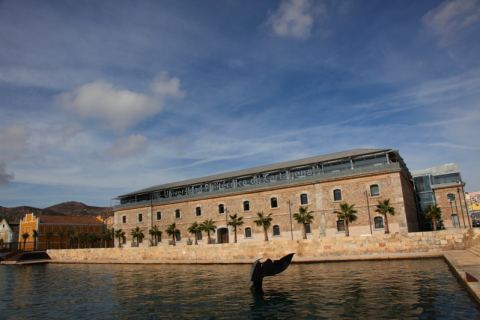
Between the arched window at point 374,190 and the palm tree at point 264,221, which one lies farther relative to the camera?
the palm tree at point 264,221

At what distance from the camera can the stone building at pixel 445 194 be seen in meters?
45.9

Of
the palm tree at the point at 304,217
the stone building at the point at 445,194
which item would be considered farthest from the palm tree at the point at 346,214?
the stone building at the point at 445,194

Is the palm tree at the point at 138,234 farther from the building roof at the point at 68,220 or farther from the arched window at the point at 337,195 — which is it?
the arched window at the point at 337,195

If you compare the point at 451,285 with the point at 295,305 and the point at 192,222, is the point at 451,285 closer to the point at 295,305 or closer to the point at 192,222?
the point at 295,305

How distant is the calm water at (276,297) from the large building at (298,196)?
39.9 ft

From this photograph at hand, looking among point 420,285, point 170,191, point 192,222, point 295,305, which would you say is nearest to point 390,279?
point 420,285

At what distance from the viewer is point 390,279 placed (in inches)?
717

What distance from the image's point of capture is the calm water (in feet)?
42.1

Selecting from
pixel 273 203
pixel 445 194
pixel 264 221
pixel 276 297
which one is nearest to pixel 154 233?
pixel 273 203

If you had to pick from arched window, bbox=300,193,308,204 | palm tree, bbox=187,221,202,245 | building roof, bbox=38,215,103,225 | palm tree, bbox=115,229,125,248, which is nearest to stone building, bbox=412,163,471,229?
arched window, bbox=300,193,308,204

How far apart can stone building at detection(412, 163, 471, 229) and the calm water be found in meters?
25.9

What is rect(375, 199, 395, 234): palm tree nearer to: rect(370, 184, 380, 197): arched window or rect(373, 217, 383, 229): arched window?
rect(373, 217, 383, 229): arched window

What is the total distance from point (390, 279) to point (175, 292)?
10773 millimetres

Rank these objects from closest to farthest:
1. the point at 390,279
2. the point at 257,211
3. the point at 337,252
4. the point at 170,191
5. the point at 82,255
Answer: the point at 390,279 → the point at 337,252 → the point at 257,211 → the point at 82,255 → the point at 170,191
